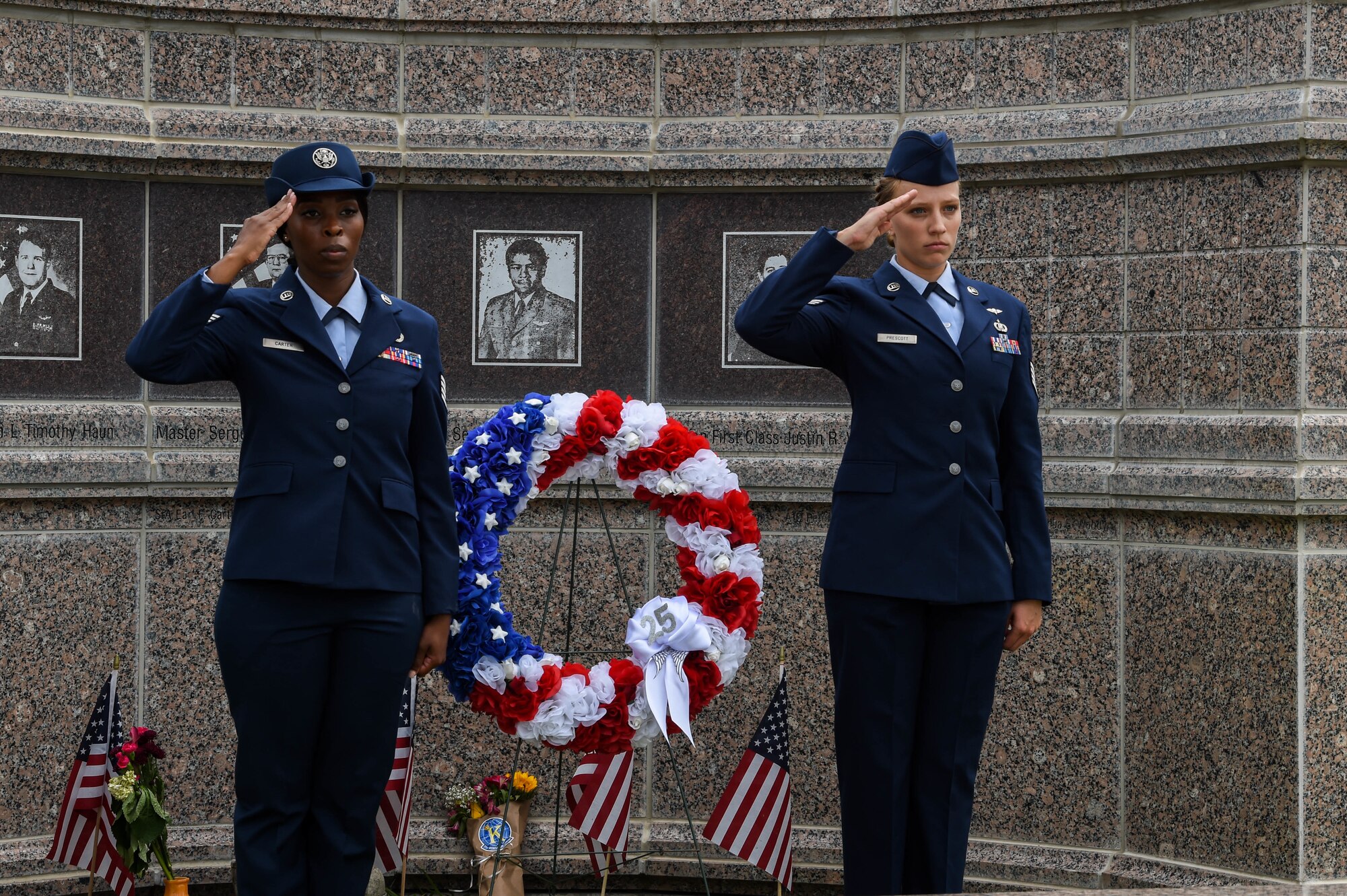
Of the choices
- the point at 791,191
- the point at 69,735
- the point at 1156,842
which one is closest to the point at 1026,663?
the point at 1156,842

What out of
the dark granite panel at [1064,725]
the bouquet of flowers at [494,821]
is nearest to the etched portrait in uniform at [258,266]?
the bouquet of flowers at [494,821]

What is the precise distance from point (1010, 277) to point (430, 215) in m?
2.29

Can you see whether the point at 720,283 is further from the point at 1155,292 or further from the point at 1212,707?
the point at 1212,707

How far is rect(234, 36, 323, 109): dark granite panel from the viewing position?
19.0ft

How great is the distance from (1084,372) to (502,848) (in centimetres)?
276

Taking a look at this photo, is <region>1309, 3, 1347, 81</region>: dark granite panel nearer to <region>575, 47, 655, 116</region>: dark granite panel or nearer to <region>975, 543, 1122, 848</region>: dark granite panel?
<region>975, 543, 1122, 848</region>: dark granite panel

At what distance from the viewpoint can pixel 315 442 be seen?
11.7 ft

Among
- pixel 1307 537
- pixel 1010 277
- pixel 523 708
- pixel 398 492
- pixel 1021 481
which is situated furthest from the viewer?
pixel 1010 277

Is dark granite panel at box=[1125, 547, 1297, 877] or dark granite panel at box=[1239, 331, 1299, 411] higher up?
dark granite panel at box=[1239, 331, 1299, 411]

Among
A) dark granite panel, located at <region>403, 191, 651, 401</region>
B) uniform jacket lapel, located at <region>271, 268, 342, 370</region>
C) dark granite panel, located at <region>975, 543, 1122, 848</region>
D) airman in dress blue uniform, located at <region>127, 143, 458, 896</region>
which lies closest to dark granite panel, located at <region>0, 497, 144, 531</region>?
dark granite panel, located at <region>403, 191, 651, 401</region>

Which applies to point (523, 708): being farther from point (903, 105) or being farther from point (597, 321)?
point (903, 105)

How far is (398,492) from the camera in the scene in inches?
143

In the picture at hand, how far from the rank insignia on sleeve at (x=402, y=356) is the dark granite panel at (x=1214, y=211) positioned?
118 inches

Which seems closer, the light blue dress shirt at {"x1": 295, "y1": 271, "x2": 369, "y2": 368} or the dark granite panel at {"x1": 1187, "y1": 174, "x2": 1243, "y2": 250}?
the light blue dress shirt at {"x1": 295, "y1": 271, "x2": 369, "y2": 368}
